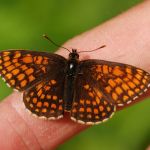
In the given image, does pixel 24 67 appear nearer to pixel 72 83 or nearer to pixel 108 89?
pixel 72 83

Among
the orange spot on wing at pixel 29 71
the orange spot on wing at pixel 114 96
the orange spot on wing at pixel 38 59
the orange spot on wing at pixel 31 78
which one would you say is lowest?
the orange spot on wing at pixel 114 96

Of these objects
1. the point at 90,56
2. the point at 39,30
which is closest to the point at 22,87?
the point at 90,56

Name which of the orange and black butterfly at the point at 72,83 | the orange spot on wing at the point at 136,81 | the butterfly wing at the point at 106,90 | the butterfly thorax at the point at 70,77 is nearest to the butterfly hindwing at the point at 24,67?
the orange and black butterfly at the point at 72,83

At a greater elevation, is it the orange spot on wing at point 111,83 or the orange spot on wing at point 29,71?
the orange spot on wing at point 29,71

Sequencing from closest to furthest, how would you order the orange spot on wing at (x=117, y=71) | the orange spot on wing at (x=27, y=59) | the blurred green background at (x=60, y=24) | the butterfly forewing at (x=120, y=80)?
the butterfly forewing at (x=120, y=80)
the orange spot on wing at (x=117, y=71)
the orange spot on wing at (x=27, y=59)
the blurred green background at (x=60, y=24)

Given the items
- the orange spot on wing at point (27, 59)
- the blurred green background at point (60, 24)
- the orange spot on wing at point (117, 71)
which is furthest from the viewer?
the blurred green background at point (60, 24)

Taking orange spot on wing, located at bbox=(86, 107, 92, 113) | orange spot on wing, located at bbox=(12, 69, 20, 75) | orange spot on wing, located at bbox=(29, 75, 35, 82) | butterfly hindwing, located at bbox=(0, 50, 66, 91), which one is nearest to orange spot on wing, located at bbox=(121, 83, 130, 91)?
orange spot on wing, located at bbox=(86, 107, 92, 113)

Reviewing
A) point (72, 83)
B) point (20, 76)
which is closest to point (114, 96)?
point (72, 83)

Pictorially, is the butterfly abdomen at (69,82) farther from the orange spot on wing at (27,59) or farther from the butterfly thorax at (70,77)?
the orange spot on wing at (27,59)

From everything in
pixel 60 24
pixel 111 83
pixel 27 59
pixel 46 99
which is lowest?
pixel 60 24
